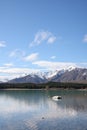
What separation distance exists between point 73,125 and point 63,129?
4449 millimetres

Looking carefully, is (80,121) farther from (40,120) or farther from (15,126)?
(15,126)

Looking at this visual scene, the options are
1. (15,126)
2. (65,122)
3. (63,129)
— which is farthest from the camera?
(65,122)

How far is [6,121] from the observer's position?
5194 centimetres

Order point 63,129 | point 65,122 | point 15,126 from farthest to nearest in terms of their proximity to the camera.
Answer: point 65,122, point 15,126, point 63,129

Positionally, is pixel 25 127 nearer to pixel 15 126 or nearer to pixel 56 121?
pixel 15 126

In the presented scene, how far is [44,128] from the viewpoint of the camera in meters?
44.9

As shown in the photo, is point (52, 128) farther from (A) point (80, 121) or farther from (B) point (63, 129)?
(A) point (80, 121)

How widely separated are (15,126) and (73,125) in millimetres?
10188

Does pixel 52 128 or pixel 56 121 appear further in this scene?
pixel 56 121

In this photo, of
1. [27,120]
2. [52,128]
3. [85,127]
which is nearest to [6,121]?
[27,120]

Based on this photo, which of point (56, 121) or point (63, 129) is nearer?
point (63, 129)

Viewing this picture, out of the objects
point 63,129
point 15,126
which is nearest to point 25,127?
point 15,126

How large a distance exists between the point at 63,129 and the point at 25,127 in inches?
263

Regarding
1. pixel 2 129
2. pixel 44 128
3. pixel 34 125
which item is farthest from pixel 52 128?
pixel 2 129
